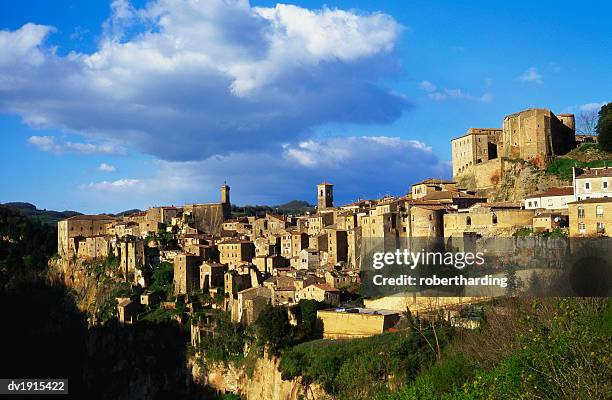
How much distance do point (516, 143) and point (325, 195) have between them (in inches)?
1014

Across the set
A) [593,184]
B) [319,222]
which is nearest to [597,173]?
[593,184]

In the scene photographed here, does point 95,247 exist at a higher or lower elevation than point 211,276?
higher

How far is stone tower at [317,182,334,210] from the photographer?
243ft

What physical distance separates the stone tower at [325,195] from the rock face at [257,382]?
28.4 metres

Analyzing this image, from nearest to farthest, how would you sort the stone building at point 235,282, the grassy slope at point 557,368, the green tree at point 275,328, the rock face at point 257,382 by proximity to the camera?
the grassy slope at point 557,368 → the rock face at point 257,382 → the green tree at point 275,328 → the stone building at point 235,282

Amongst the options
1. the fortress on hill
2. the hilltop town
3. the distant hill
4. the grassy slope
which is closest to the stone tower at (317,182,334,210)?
the hilltop town

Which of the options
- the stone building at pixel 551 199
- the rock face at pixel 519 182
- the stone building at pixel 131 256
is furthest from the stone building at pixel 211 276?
the stone building at pixel 551 199

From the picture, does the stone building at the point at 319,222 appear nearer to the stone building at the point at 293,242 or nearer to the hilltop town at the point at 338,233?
the hilltop town at the point at 338,233

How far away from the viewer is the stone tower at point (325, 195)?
243ft

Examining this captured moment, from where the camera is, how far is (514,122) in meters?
52.6

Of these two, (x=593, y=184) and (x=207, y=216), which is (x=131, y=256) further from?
(x=593, y=184)

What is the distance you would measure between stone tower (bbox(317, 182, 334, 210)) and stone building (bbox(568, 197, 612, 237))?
37064 mm

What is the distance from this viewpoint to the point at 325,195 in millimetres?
74062

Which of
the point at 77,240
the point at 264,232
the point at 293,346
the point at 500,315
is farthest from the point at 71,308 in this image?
the point at 500,315
